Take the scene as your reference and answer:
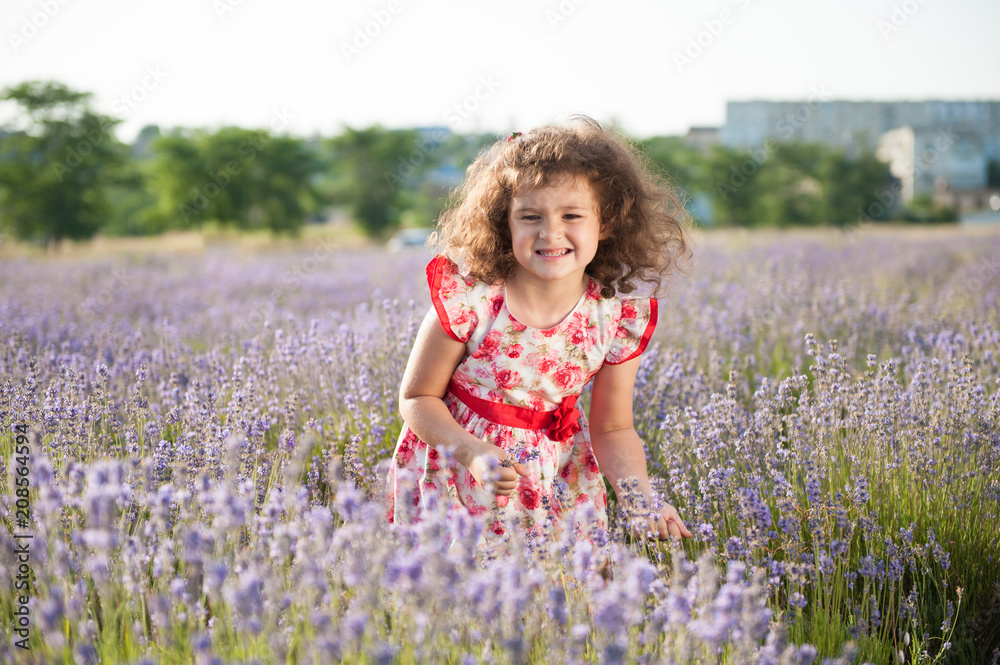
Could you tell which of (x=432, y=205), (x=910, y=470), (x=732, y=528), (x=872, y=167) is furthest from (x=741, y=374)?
(x=872, y=167)

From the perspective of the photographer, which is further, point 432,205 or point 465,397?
point 432,205

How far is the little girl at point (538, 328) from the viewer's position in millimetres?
1878

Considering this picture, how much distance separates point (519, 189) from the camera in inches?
75.2

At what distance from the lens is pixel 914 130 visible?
64.4 metres

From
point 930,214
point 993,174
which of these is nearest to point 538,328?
point 930,214

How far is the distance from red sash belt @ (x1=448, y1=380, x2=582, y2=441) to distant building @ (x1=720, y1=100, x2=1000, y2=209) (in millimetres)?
70311

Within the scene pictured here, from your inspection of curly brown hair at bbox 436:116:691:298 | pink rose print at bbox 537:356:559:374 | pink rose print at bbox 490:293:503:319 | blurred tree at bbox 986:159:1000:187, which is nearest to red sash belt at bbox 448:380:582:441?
pink rose print at bbox 537:356:559:374

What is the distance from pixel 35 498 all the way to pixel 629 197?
1719 mm

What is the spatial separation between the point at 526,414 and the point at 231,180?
83.6 feet

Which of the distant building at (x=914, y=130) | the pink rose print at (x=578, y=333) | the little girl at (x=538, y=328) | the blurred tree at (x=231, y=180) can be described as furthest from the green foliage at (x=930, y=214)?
the pink rose print at (x=578, y=333)

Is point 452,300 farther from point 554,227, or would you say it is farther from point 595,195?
point 595,195

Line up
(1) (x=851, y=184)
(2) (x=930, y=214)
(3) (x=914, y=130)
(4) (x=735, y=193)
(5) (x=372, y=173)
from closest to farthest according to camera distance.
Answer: (5) (x=372, y=173) → (4) (x=735, y=193) → (1) (x=851, y=184) → (2) (x=930, y=214) → (3) (x=914, y=130)

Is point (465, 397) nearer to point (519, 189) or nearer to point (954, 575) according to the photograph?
point (519, 189)

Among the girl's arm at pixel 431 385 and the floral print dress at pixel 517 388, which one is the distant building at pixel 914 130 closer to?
the floral print dress at pixel 517 388
